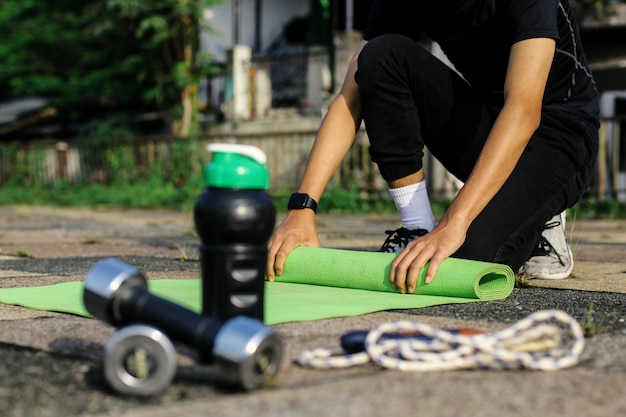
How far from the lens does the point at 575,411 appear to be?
1154 mm

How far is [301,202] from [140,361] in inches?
55.5

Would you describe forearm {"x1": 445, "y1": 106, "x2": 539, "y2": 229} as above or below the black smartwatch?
above

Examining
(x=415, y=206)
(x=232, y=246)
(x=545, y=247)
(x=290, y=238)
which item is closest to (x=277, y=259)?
(x=290, y=238)

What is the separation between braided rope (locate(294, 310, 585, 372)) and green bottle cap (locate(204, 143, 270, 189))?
0.31m

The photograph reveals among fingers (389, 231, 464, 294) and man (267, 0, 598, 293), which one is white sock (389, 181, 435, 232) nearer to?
man (267, 0, 598, 293)

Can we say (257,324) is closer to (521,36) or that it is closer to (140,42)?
(521,36)

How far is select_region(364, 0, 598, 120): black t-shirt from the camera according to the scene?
271 cm

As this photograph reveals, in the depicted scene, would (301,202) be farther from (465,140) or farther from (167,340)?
(167,340)

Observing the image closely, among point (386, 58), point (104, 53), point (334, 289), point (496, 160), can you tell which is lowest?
point (334, 289)

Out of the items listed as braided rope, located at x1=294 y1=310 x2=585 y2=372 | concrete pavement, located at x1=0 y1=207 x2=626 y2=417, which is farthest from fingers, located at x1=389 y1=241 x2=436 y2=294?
braided rope, located at x1=294 y1=310 x2=585 y2=372

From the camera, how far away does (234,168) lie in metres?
1.35

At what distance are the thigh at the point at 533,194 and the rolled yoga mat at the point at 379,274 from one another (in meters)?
0.16

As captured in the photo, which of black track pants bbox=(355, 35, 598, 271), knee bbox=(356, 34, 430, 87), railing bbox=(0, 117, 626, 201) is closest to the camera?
black track pants bbox=(355, 35, 598, 271)

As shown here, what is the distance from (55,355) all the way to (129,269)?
268 mm
